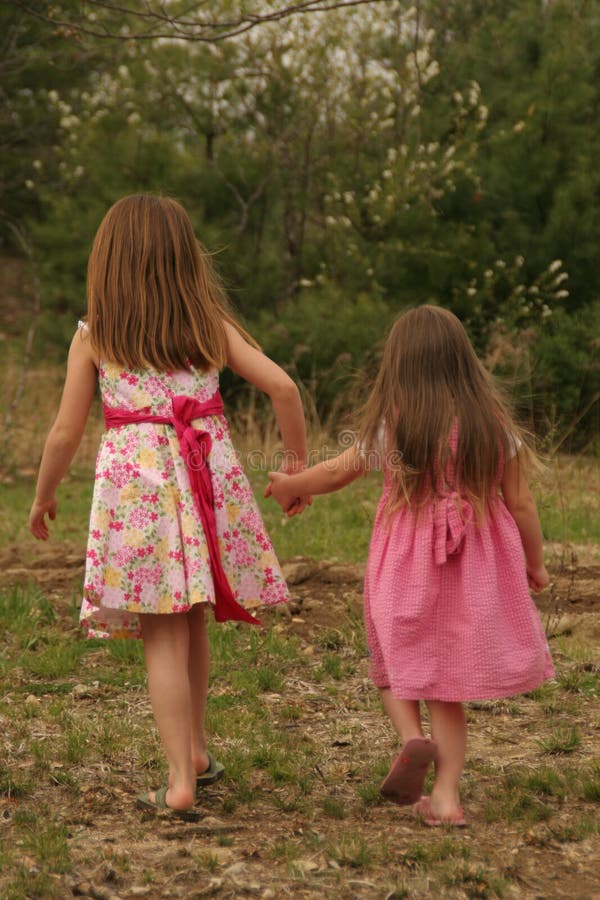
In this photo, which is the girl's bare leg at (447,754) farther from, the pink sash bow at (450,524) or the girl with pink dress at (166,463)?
the girl with pink dress at (166,463)

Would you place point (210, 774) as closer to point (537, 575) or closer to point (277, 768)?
point (277, 768)

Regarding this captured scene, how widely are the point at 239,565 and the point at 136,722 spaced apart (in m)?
1.01

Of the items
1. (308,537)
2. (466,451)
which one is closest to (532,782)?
(466,451)

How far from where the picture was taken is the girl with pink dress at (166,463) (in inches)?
124

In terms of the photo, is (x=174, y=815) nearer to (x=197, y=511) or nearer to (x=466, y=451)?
(x=197, y=511)

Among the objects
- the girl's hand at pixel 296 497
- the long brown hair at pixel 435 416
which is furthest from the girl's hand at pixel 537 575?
the girl's hand at pixel 296 497

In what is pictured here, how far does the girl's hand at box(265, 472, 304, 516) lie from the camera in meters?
3.44

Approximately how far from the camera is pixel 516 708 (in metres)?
4.16

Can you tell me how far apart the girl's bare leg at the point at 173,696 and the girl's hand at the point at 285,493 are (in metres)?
0.48

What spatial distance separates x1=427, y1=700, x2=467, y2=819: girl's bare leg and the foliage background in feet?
20.5

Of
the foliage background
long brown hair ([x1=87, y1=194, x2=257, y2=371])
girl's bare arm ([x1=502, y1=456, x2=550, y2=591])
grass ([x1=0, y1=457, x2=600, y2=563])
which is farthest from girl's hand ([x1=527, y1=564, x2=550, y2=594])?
the foliage background

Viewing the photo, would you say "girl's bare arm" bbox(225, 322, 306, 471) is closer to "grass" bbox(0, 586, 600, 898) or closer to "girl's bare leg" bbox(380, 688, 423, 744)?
"girl's bare leg" bbox(380, 688, 423, 744)

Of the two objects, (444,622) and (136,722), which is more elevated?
(444,622)

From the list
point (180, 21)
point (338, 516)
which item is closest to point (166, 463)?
point (180, 21)
